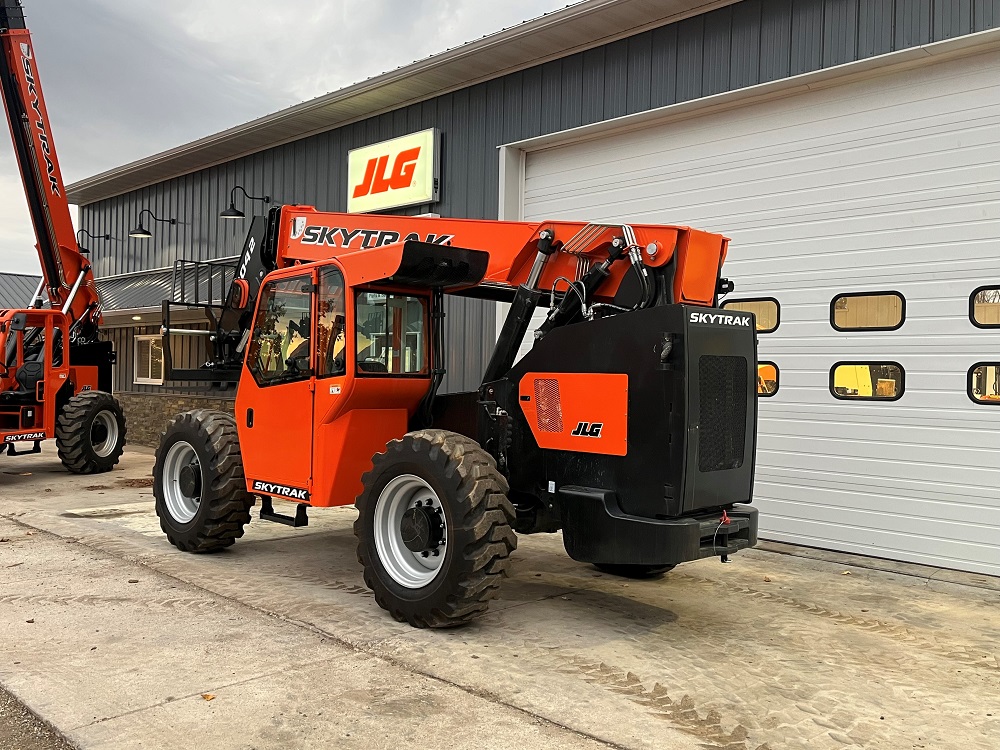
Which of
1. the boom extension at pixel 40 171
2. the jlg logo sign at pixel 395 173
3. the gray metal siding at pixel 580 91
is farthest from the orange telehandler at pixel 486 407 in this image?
the boom extension at pixel 40 171

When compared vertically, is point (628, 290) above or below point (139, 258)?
below

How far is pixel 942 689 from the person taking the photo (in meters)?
4.90

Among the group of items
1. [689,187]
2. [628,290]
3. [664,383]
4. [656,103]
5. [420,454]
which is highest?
[656,103]

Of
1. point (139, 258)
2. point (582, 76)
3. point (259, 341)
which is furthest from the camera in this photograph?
point (139, 258)

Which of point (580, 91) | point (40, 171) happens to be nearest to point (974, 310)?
point (580, 91)

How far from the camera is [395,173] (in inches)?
509

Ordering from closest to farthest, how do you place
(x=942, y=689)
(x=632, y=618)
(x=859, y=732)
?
(x=859, y=732) < (x=942, y=689) < (x=632, y=618)

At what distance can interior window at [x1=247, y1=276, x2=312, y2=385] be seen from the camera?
22.5 ft

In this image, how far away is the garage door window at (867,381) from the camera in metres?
8.34

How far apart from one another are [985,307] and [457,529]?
17.6 ft

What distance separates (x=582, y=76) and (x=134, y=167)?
11.6 metres

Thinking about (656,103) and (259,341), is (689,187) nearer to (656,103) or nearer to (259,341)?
(656,103)

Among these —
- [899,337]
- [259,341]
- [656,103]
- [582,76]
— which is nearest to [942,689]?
[899,337]

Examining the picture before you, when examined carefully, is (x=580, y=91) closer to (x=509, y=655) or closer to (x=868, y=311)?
(x=868, y=311)
